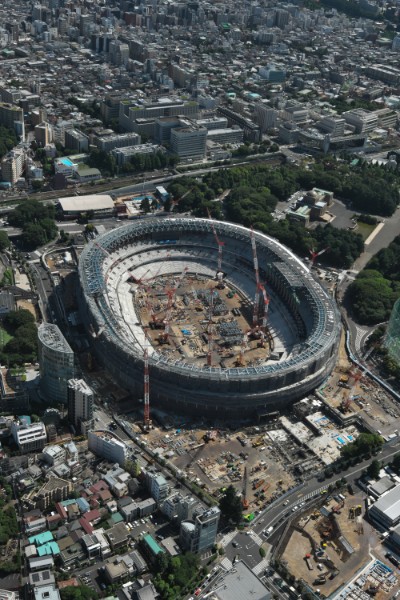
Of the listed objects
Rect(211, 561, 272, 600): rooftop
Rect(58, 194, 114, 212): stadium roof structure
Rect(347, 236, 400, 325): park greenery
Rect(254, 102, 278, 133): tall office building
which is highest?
Rect(254, 102, 278, 133): tall office building

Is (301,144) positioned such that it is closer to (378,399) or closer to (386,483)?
(378,399)

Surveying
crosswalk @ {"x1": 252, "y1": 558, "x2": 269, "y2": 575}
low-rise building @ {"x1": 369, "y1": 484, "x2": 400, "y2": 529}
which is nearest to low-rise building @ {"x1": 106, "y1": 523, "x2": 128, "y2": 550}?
crosswalk @ {"x1": 252, "y1": 558, "x2": 269, "y2": 575}

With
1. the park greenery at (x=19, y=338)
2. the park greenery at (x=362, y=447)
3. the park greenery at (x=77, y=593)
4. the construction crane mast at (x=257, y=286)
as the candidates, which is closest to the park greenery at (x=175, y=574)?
the park greenery at (x=77, y=593)

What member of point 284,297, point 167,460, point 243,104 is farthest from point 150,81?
point 167,460

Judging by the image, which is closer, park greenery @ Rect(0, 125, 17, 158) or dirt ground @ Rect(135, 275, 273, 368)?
dirt ground @ Rect(135, 275, 273, 368)

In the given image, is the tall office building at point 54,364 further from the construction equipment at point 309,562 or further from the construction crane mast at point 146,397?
the construction equipment at point 309,562

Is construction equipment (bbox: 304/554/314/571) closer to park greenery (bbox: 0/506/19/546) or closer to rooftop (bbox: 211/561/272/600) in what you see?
rooftop (bbox: 211/561/272/600)
